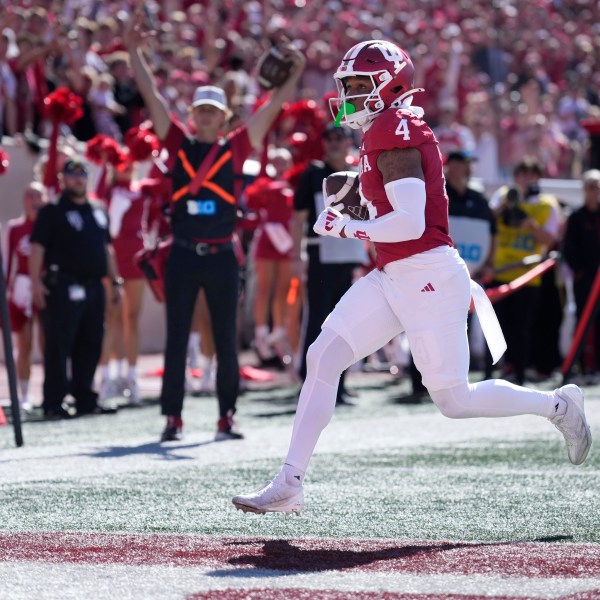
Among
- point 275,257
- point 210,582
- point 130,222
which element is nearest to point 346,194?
point 210,582

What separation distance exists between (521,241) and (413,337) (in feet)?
23.0

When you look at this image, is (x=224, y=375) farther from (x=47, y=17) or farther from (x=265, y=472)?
(x=47, y=17)

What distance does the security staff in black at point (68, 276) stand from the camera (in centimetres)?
1017

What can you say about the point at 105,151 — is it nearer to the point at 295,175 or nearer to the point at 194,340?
the point at 295,175

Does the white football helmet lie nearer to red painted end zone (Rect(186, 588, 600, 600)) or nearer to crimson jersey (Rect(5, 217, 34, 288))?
red painted end zone (Rect(186, 588, 600, 600))

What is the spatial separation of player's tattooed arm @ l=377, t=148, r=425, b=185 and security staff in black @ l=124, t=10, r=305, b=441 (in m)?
3.31

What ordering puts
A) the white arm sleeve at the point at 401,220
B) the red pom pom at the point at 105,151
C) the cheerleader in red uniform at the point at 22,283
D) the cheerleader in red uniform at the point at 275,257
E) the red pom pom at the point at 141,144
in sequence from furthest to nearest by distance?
the cheerleader in red uniform at the point at 275,257, the red pom pom at the point at 105,151, the red pom pom at the point at 141,144, the cheerleader in red uniform at the point at 22,283, the white arm sleeve at the point at 401,220

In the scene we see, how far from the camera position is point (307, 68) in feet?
59.6

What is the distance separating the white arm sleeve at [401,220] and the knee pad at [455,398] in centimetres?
61

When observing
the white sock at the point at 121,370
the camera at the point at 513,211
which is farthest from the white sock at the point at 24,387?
the camera at the point at 513,211

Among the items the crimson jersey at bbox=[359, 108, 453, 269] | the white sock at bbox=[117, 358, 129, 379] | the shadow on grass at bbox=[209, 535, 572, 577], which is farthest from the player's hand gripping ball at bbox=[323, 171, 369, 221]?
the white sock at bbox=[117, 358, 129, 379]

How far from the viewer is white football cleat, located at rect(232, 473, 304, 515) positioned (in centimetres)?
532

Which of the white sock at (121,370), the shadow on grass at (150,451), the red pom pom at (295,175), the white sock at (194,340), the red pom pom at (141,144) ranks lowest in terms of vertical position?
the white sock at (121,370)

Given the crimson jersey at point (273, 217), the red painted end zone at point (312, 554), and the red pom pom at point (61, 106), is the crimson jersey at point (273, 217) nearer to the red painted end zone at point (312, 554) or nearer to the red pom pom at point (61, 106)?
the red pom pom at point (61, 106)
